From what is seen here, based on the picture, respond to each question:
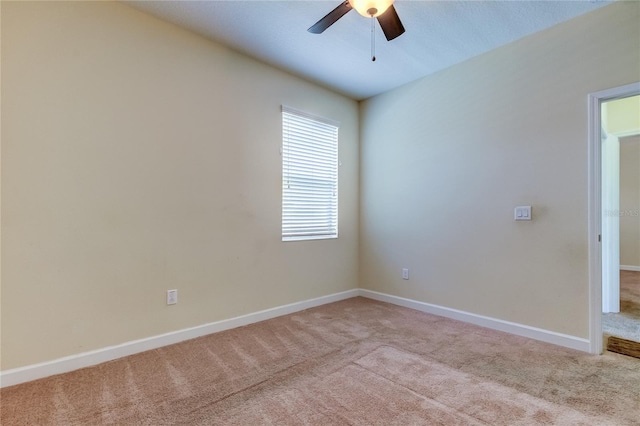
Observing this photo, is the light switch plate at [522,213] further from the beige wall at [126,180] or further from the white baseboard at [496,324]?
the beige wall at [126,180]

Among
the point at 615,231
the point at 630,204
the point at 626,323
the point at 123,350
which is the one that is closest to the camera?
the point at 123,350

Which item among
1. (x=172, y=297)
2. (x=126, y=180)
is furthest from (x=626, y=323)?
(x=126, y=180)

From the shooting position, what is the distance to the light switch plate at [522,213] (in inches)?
108

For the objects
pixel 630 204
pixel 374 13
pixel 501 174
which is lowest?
pixel 630 204

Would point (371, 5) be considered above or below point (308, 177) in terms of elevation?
above

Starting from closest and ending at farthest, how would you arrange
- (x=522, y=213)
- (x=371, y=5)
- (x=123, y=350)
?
(x=371, y=5)
(x=123, y=350)
(x=522, y=213)

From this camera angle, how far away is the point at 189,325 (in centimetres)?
271

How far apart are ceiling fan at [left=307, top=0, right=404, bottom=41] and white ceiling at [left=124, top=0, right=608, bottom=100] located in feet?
1.50

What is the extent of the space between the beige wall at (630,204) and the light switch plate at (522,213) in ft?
15.0

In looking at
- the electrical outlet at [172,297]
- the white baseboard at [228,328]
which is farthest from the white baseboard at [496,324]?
the electrical outlet at [172,297]

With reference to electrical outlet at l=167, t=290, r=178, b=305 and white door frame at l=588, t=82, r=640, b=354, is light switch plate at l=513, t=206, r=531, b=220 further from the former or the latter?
electrical outlet at l=167, t=290, r=178, b=305

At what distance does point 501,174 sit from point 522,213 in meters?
0.42

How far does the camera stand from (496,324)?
2.92 meters

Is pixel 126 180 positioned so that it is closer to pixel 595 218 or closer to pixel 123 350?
pixel 123 350
